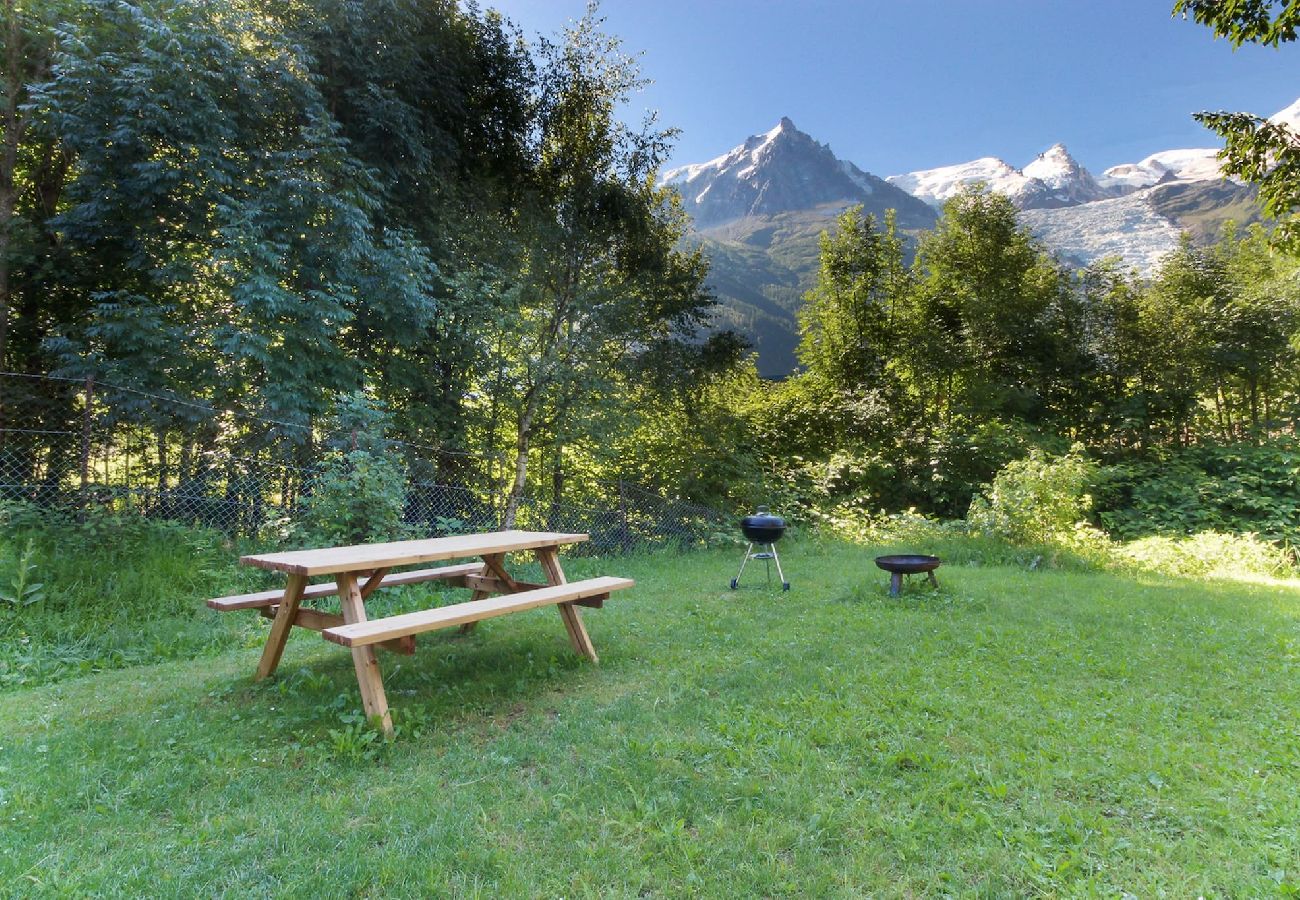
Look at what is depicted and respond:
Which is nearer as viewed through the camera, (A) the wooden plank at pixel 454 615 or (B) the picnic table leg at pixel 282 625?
(A) the wooden plank at pixel 454 615

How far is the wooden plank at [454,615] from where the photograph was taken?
93.0 inches

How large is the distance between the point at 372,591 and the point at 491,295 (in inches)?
216

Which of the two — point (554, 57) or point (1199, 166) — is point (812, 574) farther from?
point (1199, 166)

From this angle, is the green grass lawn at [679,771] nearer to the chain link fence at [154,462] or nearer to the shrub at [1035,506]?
the chain link fence at [154,462]

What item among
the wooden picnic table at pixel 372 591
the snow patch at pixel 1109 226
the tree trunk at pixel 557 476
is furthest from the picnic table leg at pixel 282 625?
the snow patch at pixel 1109 226

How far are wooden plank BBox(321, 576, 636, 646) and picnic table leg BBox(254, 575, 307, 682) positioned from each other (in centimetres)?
34

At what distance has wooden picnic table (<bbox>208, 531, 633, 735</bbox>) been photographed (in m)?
2.44

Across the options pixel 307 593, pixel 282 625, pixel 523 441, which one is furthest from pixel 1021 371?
pixel 282 625

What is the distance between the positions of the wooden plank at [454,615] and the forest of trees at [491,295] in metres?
3.37

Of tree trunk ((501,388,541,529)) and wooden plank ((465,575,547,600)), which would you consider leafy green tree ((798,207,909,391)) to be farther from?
wooden plank ((465,575,547,600))

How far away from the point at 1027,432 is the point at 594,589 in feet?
37.2

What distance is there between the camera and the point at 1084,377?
12.1 m

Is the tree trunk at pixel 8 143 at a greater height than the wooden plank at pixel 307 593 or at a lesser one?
greater

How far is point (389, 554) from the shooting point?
290cm
